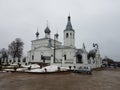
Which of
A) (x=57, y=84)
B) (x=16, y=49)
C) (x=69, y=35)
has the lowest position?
(x=57, y=84)

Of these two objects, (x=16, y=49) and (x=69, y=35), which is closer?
(x=69, y=35)

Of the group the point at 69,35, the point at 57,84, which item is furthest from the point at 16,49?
the point at 57,84

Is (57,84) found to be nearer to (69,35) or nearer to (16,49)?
(69,35)

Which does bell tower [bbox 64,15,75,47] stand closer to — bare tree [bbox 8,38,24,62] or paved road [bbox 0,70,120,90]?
bare tree [bbox 8,38,24,62]

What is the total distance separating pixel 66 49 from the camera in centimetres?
6894

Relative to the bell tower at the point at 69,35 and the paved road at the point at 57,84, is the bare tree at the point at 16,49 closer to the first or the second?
the bell tower at the point at 69,35

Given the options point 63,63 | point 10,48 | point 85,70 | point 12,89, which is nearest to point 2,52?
point 10,48

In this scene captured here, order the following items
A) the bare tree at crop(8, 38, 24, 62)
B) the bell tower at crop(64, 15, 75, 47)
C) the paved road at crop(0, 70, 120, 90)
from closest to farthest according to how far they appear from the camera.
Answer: the paved road at crop(0, 70, 120, 90) < the bell tower at crop(64, 15, 75, 47) < the bare tree at crop(8, 38, 24, 62)

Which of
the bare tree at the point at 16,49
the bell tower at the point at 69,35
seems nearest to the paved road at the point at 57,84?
the bell tower at the point at 69,35

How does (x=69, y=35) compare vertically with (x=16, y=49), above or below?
above

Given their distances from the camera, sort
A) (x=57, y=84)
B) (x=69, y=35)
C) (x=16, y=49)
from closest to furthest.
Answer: (x=57, y=84) < (x=69, y=35) < (x=16, y=49)

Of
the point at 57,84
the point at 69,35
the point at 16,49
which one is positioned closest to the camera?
the point at 57,84

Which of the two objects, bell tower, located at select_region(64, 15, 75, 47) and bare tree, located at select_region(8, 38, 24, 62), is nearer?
bell tower, located at select_region(64, 15, 75, 47)

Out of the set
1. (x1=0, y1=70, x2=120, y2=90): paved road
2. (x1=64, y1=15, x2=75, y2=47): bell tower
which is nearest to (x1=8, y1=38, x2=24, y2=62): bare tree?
(x1=64, y1=15, x2=75, y2=47): bell tower
